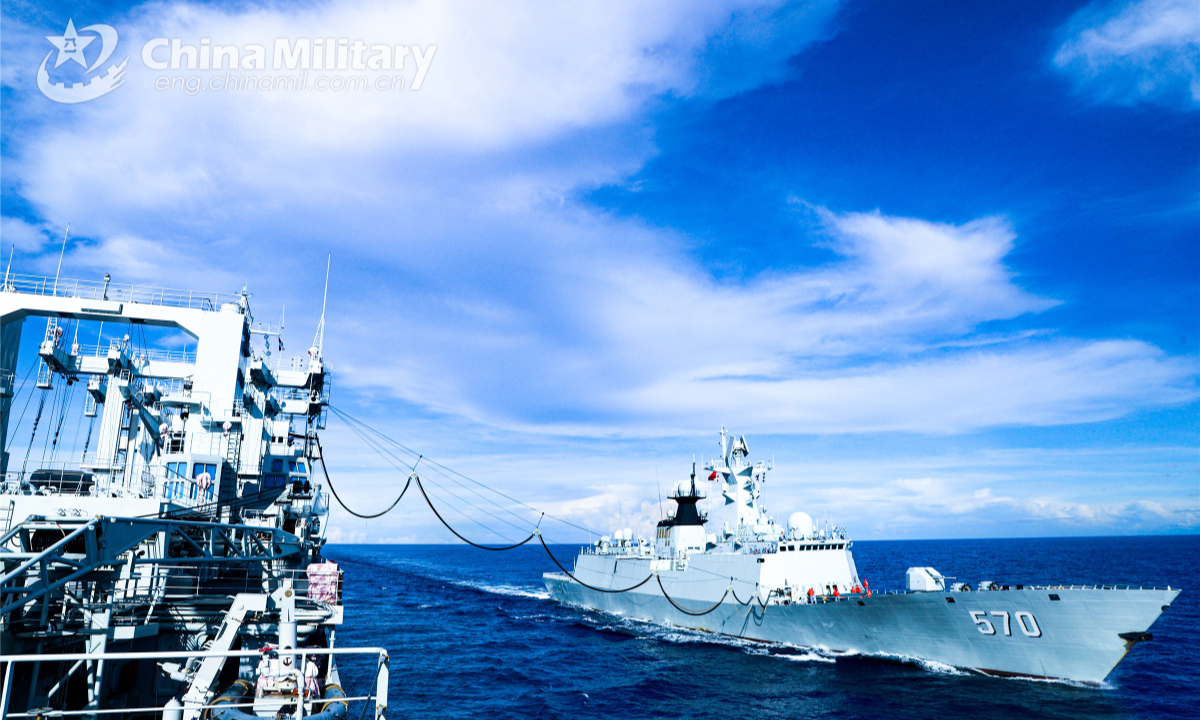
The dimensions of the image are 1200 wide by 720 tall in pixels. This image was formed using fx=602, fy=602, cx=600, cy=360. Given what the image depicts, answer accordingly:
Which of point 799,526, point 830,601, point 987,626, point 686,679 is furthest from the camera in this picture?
point 799,526

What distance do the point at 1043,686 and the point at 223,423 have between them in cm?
3643

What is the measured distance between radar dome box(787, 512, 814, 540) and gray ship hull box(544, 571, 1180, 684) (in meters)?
5.16

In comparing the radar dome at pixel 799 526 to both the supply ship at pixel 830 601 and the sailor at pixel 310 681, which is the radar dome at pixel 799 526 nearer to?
the supply ship at pixel 830 601

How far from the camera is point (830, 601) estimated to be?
1286 inches

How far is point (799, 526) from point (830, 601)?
639 centimetres

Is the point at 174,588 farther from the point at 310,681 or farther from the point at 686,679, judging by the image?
the point at 686,679

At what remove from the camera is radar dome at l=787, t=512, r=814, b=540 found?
38219mm

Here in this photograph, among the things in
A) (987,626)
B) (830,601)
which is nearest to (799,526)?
(830,601)

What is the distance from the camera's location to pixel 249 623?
1717 cm

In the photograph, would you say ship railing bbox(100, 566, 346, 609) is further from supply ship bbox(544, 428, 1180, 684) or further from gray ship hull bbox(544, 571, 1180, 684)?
gray ship hull bbox(544, 571, 1180, 684)

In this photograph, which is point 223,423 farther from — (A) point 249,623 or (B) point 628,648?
(B) point 628,648

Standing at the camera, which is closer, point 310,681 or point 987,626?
point 310,681

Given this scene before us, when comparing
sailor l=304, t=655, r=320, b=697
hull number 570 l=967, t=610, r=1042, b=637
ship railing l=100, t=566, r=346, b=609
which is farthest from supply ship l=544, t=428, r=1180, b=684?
sailor l=304, t=655, r=320, b=697

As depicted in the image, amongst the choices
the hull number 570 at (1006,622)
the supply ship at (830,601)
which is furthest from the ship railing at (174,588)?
the hull number 570 at (1006,622)
